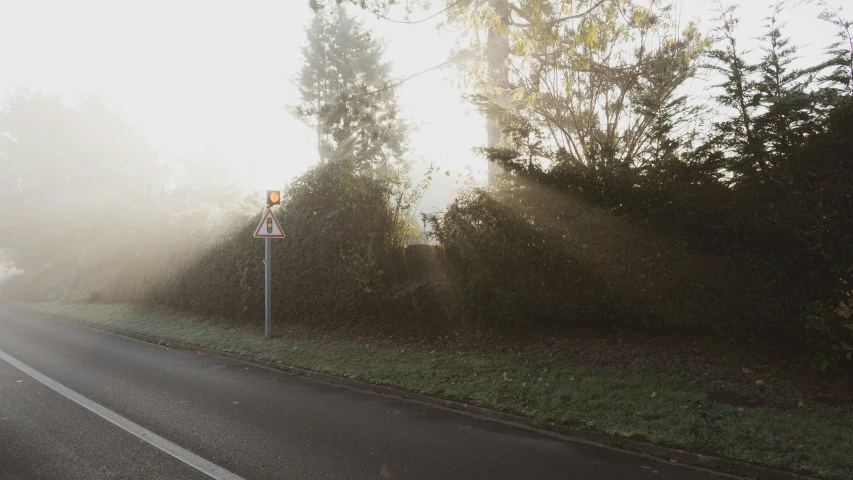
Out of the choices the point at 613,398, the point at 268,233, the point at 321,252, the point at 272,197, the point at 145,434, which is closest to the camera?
the point at 145,434

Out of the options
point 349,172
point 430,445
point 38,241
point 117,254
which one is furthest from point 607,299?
point 38,241

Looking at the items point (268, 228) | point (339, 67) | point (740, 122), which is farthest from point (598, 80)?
point (339, 67)

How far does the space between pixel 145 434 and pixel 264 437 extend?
135 centimetres

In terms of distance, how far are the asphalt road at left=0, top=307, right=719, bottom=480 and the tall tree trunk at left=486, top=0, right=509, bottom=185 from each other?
609 centimetres

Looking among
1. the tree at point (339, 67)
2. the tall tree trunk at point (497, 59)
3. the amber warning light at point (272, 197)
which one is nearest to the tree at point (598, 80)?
the tall tree trunk at point (497, 59)

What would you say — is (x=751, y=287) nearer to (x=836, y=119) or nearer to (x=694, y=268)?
(x=694, y=268)

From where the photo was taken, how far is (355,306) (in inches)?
484

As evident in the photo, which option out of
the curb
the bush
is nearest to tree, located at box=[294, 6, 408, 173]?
the bush

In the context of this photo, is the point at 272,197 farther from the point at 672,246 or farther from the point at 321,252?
the point at 672,246

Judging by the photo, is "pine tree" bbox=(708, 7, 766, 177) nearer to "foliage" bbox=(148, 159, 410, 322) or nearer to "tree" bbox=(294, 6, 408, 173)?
"foliage" bbox=(148, 159, 410, 322)

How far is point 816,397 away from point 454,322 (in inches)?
241

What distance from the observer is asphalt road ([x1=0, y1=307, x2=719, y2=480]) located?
4.58 m

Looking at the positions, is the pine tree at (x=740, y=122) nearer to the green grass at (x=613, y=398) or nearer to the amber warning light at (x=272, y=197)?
the green grass at (x=613, y=398)

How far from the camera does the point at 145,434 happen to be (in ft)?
18.2
